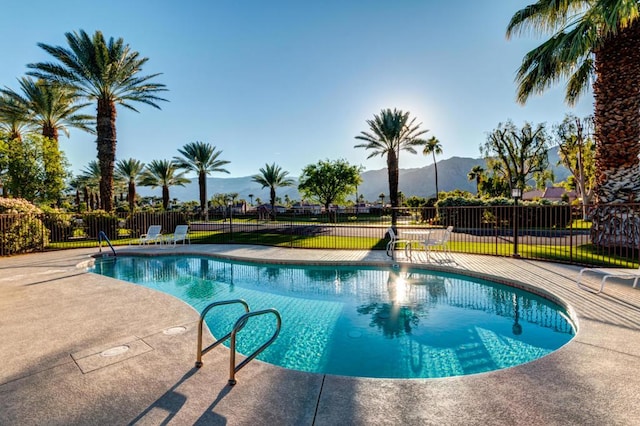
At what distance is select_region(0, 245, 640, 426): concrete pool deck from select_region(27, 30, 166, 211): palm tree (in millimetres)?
15821

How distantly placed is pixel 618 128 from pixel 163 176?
37.8 metres

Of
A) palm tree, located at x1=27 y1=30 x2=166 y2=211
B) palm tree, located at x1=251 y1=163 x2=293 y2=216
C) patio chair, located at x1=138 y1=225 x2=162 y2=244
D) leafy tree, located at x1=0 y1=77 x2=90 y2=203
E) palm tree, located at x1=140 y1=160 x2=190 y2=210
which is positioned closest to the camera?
patio chair, located at x1=138 y1=225 x2=162 y2=244

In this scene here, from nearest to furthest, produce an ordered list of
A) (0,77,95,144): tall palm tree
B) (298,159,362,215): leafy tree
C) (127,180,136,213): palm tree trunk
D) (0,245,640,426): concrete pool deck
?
1. (0,245,640,426): concrete pool deck
2. (0,77,95,144): tall palm tree
3. (127,180,136,213): palm tree trunk
4. (298,159,362,215): leafy tree

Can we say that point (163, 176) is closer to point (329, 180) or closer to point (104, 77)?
point (329, 180)

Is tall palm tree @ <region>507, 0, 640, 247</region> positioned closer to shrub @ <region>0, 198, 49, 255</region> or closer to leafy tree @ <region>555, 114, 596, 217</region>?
shrub @ <region>0, 198, 49, 255</region>

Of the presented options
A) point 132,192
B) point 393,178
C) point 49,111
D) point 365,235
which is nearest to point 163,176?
point 132,192

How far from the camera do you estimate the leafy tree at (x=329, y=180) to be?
39.4m

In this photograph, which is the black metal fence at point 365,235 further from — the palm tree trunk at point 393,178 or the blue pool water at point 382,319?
the palm tree trunk at point 393,178

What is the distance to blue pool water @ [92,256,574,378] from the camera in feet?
13.2

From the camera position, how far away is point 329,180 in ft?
130

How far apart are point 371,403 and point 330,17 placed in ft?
40.7

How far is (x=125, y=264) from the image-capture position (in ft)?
34.3

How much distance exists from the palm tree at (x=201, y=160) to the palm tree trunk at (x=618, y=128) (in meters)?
29.8

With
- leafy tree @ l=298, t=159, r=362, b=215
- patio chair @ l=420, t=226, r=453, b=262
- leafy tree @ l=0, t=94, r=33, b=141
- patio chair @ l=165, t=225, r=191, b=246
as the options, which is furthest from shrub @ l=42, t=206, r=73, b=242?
leafy tree @ l=298, t=159, r=362, b=215
